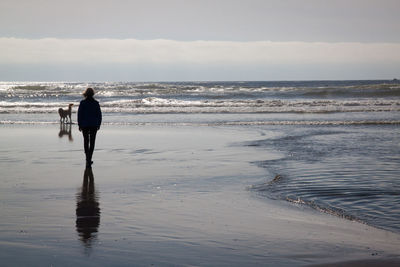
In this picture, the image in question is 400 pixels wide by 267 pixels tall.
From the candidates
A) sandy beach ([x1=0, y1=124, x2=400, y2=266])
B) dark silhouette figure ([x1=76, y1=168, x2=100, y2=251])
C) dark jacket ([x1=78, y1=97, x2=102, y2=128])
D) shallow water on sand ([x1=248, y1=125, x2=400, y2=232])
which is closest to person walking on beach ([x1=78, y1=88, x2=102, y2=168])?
dark jacket ([x1=78, y1=97, x2=102, y2=128])

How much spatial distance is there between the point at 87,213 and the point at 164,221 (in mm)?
1036

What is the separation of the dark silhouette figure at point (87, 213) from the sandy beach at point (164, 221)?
14mm

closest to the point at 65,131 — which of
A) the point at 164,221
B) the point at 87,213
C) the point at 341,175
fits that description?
the point at 341,175

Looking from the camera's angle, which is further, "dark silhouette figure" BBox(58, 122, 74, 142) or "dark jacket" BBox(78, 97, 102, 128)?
"dark silhouette figure" BBox(58, 122, 74, 142)

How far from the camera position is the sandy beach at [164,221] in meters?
4.39

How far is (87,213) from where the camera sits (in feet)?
19.6

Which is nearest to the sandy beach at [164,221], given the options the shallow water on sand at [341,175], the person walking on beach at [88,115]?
the shallow water on sand at [341,175]

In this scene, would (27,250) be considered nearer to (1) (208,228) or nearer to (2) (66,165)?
(1) (208,228)

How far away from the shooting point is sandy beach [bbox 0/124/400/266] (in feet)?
14.4

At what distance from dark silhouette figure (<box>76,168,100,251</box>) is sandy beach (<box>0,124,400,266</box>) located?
0.6 inches

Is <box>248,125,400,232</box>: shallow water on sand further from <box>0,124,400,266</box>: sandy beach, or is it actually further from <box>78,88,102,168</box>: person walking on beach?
<box>78,88,102,168</box>: person walking on beach

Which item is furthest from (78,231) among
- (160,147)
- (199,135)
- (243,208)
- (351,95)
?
(351,95)

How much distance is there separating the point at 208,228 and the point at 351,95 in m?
46.5

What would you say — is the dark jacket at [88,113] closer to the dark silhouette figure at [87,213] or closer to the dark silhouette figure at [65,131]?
the dark silhouette figure at [87,213]
